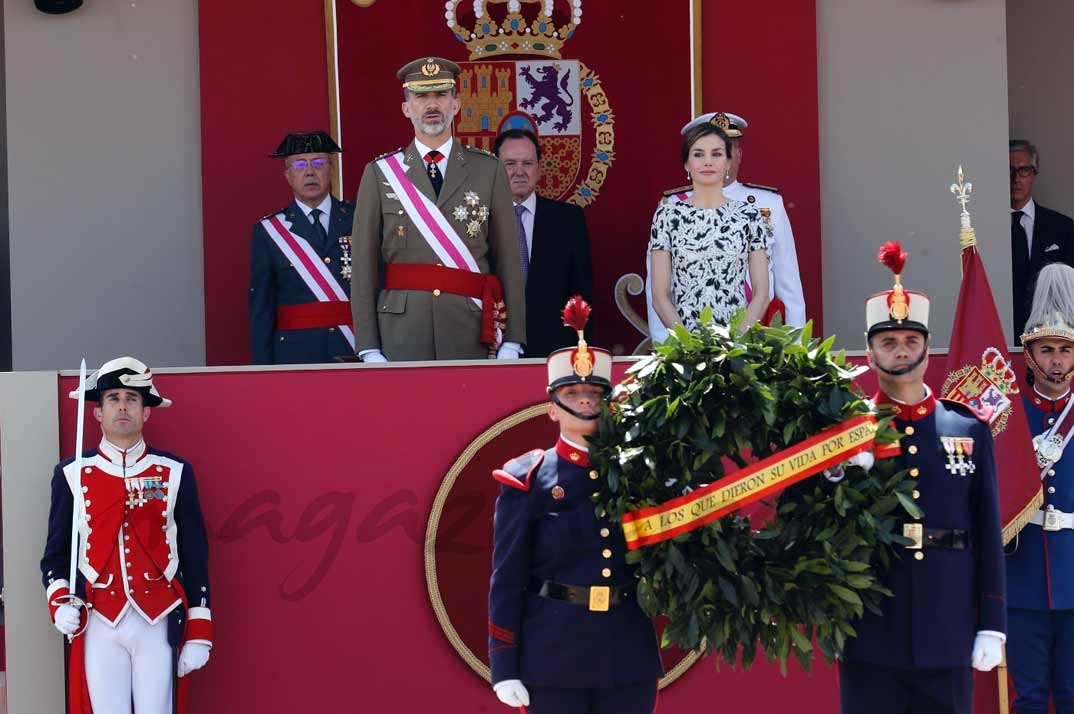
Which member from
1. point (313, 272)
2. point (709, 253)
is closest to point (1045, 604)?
point (709, 253)

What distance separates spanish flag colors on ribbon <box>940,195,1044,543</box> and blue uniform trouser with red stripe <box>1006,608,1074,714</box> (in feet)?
1.10

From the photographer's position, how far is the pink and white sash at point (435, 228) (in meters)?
7.45

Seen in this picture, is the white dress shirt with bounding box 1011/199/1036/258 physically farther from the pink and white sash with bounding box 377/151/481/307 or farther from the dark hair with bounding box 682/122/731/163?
the pink and white sash with bounding box 377/151/481/307

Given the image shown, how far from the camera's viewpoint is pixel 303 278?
826 centimetres

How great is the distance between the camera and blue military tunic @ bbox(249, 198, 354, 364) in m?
8.22

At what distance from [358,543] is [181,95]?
3.13 m

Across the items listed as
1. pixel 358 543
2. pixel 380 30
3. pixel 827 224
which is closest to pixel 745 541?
pixel 358 543

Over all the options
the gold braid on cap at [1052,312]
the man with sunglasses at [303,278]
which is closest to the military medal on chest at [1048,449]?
the gold braid on cap at [1052,312]

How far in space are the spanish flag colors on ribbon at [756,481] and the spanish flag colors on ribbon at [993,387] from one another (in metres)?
1.44

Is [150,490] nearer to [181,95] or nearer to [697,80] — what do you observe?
[181,95]

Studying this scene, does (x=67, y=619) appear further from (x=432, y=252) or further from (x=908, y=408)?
(x=908, y=408)

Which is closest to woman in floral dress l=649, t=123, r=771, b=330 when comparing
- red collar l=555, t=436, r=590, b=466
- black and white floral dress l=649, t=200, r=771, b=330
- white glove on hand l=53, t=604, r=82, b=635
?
black and white floral dress l=649, t=200, r=771, b=330

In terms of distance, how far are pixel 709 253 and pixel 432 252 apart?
1.13 meters

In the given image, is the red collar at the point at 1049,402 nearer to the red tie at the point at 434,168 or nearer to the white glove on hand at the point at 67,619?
the red tie at the point at 434,168
